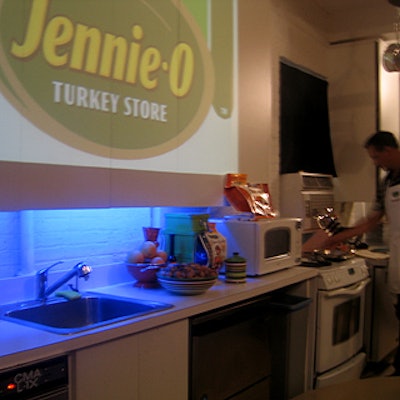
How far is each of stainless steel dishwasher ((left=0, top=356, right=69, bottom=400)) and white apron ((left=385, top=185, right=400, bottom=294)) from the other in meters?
2.26

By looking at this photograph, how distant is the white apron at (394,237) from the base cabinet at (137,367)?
1672mm

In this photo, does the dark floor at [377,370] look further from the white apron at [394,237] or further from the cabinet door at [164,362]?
the cabinet door at [164,362]

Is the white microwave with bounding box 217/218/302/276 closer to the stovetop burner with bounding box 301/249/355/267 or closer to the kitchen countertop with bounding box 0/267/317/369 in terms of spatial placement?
the kitchen countertop with bounding box 0/267/317/369

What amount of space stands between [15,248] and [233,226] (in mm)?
1165

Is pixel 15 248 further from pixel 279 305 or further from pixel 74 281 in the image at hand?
pixel 279 305

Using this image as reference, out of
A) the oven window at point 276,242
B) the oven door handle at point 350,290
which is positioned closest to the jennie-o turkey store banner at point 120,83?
the oven window at point 276,242

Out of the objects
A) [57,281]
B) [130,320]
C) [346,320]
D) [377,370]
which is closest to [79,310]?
[57,281]

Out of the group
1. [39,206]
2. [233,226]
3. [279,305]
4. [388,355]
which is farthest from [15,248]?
[388,355]

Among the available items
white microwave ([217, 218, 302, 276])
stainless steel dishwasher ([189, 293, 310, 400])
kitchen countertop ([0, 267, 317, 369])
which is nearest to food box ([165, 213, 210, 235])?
white microwave ([217, 218, 302, 276])

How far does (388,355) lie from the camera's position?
4043mm

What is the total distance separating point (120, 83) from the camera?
88.0 inches

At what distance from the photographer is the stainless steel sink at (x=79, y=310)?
205 cm

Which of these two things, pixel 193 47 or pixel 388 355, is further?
pixel 388 355

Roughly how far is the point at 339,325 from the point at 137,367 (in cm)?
179
